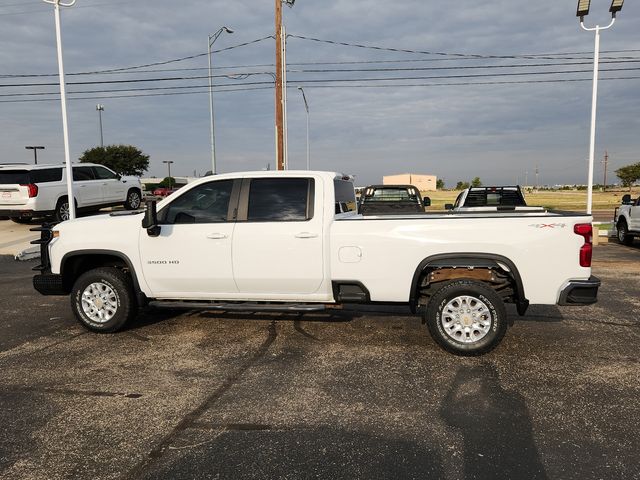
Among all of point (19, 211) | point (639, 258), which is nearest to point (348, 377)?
point (639, 258)

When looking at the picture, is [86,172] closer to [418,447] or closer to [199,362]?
[199,362]

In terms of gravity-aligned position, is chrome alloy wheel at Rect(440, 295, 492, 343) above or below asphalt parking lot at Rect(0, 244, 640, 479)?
above

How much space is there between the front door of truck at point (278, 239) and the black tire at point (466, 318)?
4.32 feet

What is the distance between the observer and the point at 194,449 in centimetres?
323

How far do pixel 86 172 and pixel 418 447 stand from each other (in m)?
17.2

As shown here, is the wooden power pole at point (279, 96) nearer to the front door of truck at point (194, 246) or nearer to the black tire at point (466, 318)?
the front door of truck at point (194, 246)

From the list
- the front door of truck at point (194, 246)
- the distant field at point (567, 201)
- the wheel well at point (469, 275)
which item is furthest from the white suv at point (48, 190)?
the distant field at point (567, 201)

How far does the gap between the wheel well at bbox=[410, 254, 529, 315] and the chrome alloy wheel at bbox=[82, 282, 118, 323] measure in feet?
11.8

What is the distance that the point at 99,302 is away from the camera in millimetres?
5852

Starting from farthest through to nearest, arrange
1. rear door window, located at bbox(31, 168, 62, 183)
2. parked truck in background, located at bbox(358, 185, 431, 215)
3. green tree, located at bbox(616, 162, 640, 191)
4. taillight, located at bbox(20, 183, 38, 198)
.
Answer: green tree, located at bbox(616, 162, 640, 191) < rear door window, located at bbox(31, 168, 62, 183) < taillight, located at bbox(20, 183, 38, 198) < parked truck in background, located at bbox(358, 185, 431, 215)

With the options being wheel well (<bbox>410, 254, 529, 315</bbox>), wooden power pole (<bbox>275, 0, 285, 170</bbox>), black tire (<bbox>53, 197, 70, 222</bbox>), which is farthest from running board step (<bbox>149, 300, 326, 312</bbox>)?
wooden power pole (<bbox>275, 0, 285, 170</bbox>)

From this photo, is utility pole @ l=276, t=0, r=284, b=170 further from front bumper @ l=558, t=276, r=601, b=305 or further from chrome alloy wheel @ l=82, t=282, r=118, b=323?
front bumper @ l=558, t=276, r=601, b=305

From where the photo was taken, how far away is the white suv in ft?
51.0

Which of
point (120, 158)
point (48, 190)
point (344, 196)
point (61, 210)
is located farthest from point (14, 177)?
point (120, 158)
